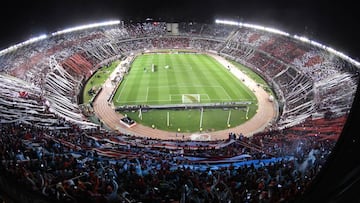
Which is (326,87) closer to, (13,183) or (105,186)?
(105,186)

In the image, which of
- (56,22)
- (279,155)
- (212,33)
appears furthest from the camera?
(212,33)

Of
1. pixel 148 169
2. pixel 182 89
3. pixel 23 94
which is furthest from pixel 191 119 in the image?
pixel 148 169

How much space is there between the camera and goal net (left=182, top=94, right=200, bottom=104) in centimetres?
2855

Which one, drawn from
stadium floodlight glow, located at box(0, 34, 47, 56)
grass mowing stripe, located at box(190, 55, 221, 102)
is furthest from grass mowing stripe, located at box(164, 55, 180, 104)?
stadium floodlight glow, located at box(0, 34, 47, 56)

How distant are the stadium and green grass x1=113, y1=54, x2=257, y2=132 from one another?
146 mm

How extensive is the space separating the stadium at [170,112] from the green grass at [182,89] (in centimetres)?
15

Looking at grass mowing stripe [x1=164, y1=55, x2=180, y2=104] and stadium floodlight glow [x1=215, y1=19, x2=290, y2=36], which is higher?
stadium floodlight glow [x1=215, y1=19, x2=290, y2=36]

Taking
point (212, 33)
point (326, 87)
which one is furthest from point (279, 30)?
point (326, 87)

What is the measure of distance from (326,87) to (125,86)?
19766mm

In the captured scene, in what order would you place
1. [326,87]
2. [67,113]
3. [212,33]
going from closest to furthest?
[67,113]
[326,87]
[212,33]

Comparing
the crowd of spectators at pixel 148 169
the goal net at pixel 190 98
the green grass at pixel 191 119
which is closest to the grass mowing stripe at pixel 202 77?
the goal net at pixel 190 98

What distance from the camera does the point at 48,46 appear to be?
33.8 meters

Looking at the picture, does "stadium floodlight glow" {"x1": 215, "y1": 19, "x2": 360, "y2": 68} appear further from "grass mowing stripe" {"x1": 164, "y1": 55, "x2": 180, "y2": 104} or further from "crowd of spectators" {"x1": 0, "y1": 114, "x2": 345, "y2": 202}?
"crowd of spectators" {"x1": 0, "y1": 114, "x2": 345, "y2": 202}

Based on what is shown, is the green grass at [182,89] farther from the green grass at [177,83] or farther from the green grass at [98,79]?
the green grass at [98,79]
